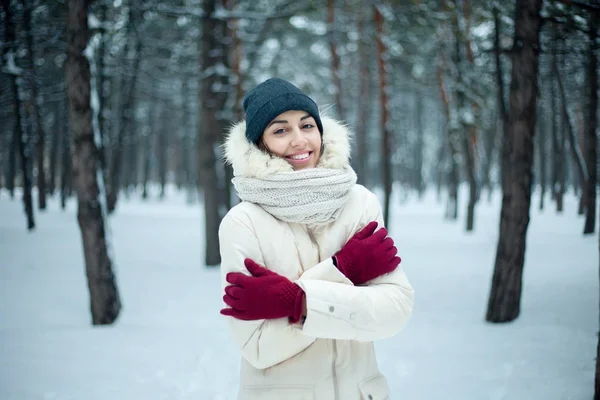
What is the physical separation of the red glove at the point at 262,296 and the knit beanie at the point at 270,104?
567 mm

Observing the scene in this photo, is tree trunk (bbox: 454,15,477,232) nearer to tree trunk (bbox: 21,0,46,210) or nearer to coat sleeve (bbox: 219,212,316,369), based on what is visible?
tree trunk (bbox: 21,0,46,210)

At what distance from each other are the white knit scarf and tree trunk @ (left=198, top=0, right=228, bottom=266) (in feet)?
25.5

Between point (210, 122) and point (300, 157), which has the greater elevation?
point (210, 122)

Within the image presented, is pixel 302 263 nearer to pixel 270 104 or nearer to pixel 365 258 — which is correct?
pixel 365 258

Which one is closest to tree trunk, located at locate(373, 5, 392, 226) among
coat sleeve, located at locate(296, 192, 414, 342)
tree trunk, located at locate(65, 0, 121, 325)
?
tree trunk, located at locate(65, 0, 121, 325)

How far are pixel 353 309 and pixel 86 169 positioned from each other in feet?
16.5

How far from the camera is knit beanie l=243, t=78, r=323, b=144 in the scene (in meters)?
1.68

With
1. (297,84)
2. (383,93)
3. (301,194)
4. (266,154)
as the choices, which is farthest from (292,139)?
(297,84)

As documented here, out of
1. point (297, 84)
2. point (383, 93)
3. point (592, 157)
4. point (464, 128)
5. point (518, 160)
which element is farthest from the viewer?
point (297, 84)

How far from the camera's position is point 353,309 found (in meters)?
1.45

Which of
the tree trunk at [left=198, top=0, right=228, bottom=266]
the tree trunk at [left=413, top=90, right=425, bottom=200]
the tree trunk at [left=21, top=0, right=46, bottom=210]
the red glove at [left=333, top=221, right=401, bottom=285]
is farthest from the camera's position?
the tree trunk at [left=413, top=90, right=425, bottom=200]

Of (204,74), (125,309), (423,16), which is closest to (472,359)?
(125,309)

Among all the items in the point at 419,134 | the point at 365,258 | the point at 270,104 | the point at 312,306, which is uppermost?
the point at 419,134

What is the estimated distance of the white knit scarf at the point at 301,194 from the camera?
1.60m
